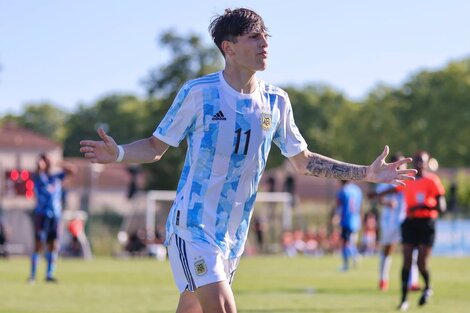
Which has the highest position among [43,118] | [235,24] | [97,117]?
[43,118]

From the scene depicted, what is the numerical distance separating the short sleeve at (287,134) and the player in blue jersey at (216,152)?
21 centimetres

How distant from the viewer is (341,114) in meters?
118

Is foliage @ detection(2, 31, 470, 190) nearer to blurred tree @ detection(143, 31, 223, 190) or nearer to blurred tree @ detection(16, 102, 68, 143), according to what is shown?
blurred tree @ detection(143, 31, 223, 190)

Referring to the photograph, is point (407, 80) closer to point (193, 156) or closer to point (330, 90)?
point (330, 90)

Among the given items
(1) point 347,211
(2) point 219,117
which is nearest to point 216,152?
(2) point 219,117

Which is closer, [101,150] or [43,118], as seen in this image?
[101,150]

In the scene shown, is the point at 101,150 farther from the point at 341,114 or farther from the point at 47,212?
the point at 341,114

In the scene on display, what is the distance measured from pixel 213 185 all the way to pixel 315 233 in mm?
52841

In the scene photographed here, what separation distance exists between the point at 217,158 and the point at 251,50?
76 cm

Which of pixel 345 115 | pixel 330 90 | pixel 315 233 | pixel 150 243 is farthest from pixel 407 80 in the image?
pixel 150 243

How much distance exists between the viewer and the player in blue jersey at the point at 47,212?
22.1m

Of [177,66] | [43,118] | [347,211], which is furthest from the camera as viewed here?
[43,118]

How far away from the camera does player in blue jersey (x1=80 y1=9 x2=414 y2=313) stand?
7.44m

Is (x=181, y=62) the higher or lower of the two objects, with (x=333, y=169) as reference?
higher
